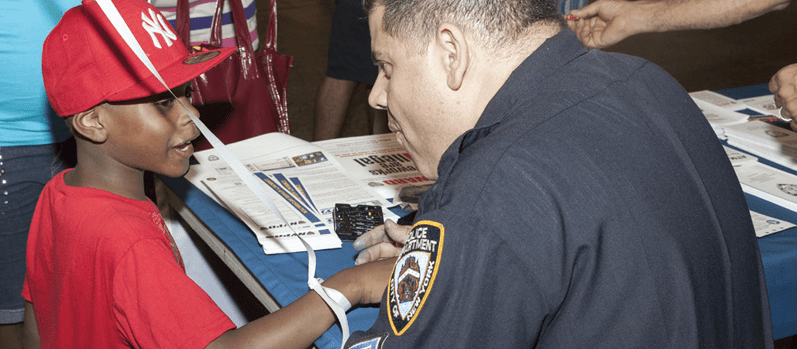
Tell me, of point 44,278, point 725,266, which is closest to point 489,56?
point 725,266

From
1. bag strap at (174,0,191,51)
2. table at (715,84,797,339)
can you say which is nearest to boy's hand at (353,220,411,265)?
table at (715,84,797,339)

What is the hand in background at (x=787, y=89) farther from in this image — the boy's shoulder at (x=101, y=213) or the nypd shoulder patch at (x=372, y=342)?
the boy's shoulder at (x=101, y=213)

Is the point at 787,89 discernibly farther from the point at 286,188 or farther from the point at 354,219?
the point at 286,188

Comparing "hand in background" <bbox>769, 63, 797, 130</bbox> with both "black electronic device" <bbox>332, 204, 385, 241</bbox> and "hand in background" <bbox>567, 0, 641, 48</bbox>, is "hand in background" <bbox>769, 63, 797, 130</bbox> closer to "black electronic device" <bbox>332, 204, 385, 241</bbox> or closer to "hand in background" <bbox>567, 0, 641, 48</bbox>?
"hand in background" <bbox>567, 0, 641, 48</bbox>

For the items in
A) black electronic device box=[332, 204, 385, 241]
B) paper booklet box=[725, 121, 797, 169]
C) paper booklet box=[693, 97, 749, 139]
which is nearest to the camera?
black electronic device box=[332, 204, 385, 241]

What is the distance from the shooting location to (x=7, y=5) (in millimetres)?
1238

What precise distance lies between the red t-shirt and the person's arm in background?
137cm

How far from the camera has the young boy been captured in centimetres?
96

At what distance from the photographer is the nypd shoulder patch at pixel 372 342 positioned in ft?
2.36

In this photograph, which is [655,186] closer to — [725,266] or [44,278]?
[725,266]

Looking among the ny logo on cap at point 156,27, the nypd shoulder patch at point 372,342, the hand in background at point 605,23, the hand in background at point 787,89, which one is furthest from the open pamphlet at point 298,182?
the hand in background at point 787,89

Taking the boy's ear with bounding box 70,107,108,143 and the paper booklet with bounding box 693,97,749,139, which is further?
the paper booklet with bounding box 693,97,749,139

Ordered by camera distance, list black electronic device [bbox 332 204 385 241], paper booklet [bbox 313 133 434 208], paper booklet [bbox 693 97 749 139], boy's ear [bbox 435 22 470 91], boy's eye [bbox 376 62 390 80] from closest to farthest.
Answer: boy's ear [bbox 435 22 470 91] < boy's eye [bbox 376 62 390 80] < black electronic device [bbox 332 204 385 241] < paper booklet [bbox 313 133 434 208] < paper booklet [bbox 693 97 749 139]

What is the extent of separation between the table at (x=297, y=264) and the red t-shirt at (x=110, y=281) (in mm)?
144
